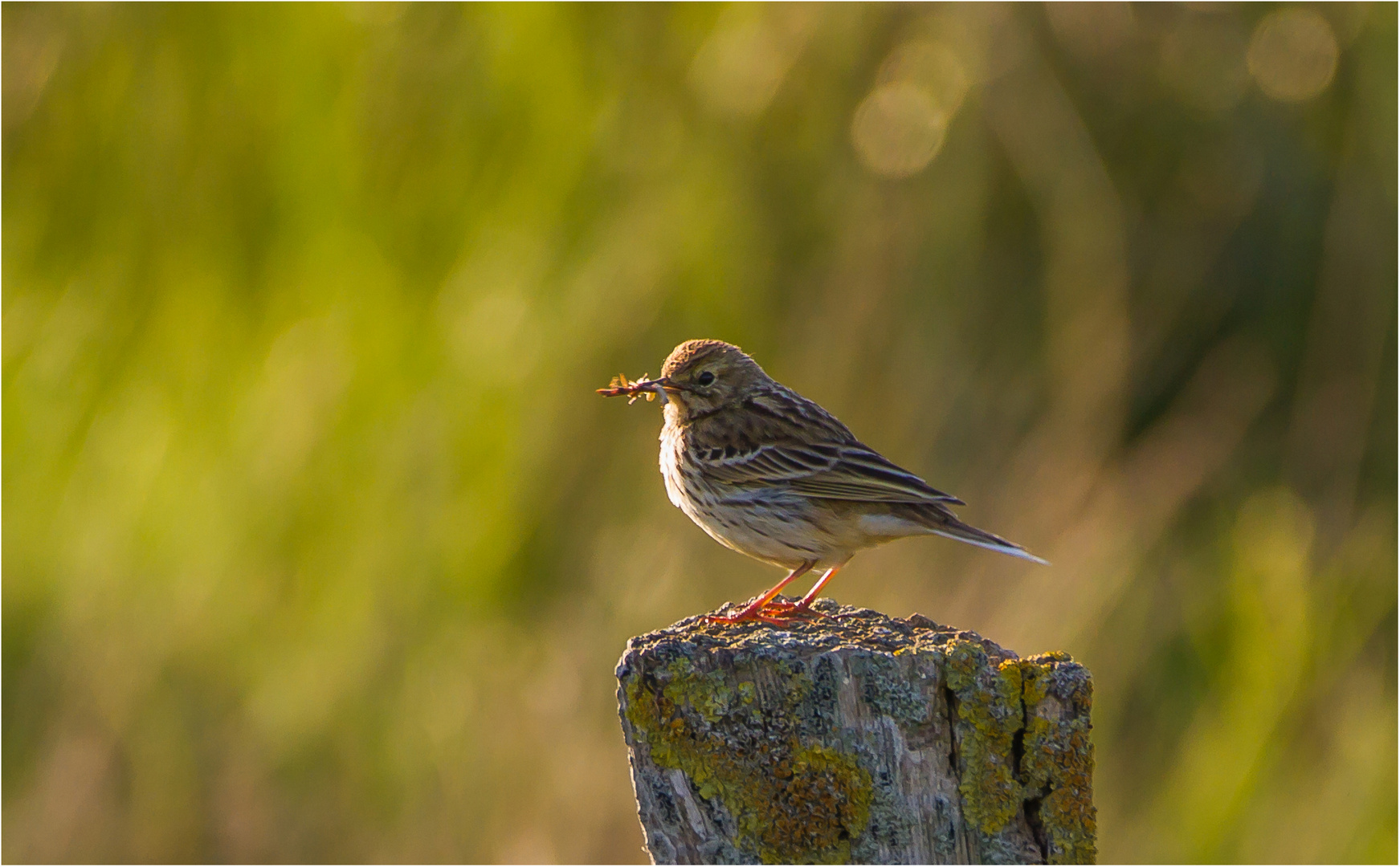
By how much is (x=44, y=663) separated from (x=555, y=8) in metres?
4.76

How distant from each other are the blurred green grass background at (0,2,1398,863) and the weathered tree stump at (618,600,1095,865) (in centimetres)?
337

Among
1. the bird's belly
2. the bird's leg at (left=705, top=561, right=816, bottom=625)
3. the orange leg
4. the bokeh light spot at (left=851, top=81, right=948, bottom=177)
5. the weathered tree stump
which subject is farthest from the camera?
the bokeh light spot at (left=851, top=81, right=948, bottom=177)

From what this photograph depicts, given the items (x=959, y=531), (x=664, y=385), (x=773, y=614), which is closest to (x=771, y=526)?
(x=959, y=531)

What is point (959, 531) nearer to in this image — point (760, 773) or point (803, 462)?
point (803, 462)

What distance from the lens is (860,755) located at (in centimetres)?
271

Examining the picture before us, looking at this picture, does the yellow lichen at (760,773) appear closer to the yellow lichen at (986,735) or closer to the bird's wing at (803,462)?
the yellow lichen at (986,735)

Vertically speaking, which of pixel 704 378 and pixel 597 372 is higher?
pixel 704 378

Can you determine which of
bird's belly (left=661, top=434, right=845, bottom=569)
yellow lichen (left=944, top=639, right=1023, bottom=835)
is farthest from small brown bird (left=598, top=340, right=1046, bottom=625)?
yellow lichen (left=944, top=639, right=1023, bottom=835)

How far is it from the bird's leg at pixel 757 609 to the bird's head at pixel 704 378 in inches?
29.8

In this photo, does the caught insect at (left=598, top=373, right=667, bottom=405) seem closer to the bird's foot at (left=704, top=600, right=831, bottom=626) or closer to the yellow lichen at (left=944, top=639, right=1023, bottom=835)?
the bird's foot at (left=704, top=600, right=831, bottom=626)

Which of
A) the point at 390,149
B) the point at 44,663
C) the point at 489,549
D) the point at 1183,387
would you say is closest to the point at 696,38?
the point at 390,149

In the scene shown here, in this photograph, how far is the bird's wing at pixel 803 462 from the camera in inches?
185

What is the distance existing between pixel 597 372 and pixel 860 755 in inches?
186

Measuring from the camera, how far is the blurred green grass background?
6.52 m
